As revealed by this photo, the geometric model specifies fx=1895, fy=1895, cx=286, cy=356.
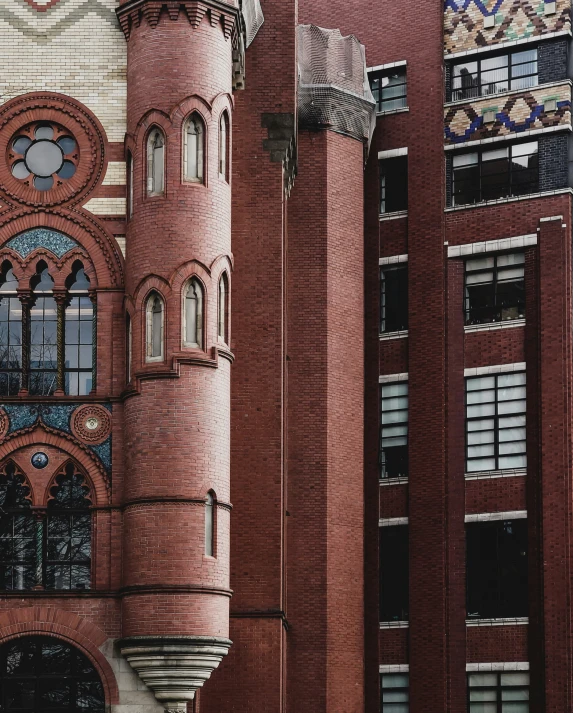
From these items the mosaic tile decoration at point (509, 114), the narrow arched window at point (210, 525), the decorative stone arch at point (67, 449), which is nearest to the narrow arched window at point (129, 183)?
the decorative stone arch at point (67, 449)

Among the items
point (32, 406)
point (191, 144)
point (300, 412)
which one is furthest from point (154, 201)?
point (300, 412)

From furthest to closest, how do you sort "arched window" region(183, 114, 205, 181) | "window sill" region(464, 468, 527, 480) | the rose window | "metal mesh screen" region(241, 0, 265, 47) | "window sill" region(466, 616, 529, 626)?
"window sill" region(464, 468, 527, 480)
"window sill" region(466, 616, 529, 626)
"metal mesh screen" region(241, 0, 265, 47)
the rose window
"arched window" region(183, 114, 205, 181)

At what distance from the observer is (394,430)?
53.3 meters

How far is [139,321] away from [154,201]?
100 inches

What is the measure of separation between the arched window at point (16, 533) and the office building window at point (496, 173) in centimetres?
1939

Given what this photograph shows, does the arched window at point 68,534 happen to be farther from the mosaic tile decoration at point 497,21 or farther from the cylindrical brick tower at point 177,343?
the mosaic tile decoration at point 497,21

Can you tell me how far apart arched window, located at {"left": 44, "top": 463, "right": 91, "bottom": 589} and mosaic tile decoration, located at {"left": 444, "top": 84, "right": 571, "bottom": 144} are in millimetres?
19589

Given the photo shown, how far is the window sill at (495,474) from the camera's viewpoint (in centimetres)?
5128

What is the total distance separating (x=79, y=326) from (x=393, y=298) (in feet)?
51.0

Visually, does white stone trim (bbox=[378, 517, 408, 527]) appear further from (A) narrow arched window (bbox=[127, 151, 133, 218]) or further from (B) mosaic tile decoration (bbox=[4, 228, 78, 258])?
(B) mosaic tile decoration (bbox=[4, 228, 78, 258])

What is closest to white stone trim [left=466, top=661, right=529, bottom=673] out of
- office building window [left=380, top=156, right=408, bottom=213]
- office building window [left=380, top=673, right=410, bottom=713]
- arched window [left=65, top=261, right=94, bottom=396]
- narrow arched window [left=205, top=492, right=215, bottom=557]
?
office building window [left=380, top=673, right=410, bottom=713]

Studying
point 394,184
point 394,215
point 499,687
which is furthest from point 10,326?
point 499,687

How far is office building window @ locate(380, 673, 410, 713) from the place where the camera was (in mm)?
51375

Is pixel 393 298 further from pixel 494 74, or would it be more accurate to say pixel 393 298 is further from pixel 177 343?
pixel 177 343
